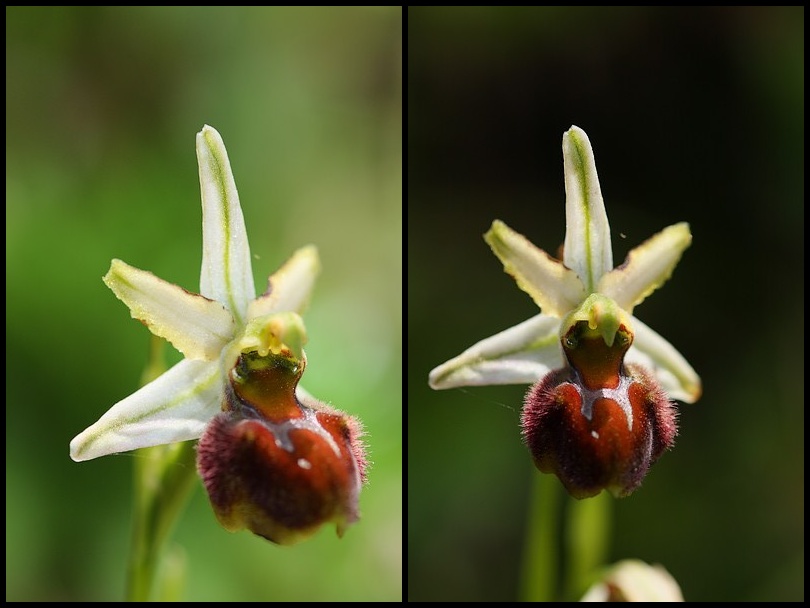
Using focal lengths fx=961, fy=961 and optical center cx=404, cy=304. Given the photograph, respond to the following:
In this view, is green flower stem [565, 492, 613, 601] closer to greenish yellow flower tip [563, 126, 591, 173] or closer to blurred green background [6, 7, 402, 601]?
blurred green background [6, 7, 402, 601]

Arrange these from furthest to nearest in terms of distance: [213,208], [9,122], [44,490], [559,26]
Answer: [559,26]
[9,122]
[44,490]
[213,208]

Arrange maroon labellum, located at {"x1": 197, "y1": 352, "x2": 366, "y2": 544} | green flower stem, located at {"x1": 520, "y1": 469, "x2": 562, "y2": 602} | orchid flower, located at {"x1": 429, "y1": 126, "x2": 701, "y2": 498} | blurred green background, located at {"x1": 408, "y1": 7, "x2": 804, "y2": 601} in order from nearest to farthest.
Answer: maroon labellum, located at {"x1": 197, "y1": 352, "x2": 366, "y2": 544} < orchid flower, located at {"x1": 429, "y1": 126, "x2": 701, "y2": 498} < green flower stem, located at {"x1": 520, "y1": 469, "x2": 562, "y2": 602} < blurred green background, located at {"x1": 408, "y1": 7, "x2": 804, "y2": 601}

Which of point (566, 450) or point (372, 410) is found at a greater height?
point (372, 410)

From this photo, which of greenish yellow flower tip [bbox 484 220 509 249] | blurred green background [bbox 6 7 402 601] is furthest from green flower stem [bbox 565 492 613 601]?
greenish yellow flower tip [bbox 484 220 509 249]

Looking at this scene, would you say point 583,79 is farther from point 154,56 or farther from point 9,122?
point 9,122

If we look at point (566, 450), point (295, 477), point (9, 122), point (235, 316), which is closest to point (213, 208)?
point (235, 316)

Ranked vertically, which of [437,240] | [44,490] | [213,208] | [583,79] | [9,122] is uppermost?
[583,79]

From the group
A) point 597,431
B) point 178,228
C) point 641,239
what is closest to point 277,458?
point 597,431

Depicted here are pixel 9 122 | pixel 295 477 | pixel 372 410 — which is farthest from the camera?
pixel 9 122
